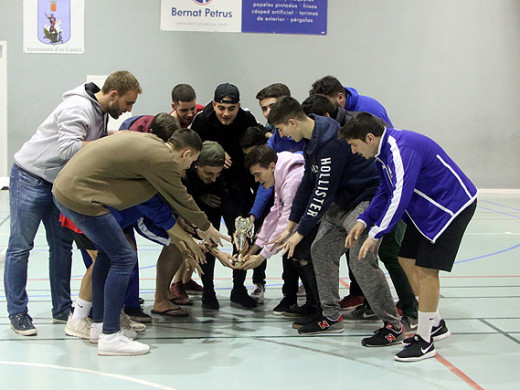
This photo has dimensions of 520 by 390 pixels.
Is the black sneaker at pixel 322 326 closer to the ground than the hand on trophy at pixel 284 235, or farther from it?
closer to the ground

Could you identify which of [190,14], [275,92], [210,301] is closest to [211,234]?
[210,301]

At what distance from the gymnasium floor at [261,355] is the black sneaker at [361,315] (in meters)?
0.11

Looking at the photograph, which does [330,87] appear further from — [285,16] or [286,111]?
[285,16]

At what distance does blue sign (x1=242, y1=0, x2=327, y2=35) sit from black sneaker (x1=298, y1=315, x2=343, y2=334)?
A: 25.9 ft

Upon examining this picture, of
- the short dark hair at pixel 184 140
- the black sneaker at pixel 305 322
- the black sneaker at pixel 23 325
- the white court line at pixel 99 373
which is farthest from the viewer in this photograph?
the black sneaker at pixel 305 322

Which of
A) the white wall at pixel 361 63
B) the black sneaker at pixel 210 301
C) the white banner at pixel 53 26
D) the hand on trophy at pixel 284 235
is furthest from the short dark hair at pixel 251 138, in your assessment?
the white banner at pixel 53 26

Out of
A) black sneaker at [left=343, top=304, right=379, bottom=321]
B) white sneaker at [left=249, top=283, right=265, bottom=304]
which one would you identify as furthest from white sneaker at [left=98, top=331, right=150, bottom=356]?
black sneaker at [left=343, top=304, right=379, bottom=321]

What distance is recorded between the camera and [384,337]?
12.9ft

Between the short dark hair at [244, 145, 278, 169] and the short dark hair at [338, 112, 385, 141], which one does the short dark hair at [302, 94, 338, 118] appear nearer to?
the short dark hair at [244, 145, 278, 169]

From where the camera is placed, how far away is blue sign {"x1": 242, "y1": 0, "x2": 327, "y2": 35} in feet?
36.7

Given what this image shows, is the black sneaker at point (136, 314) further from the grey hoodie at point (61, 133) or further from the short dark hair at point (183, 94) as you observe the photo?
the short dark hair at point (183, 94)

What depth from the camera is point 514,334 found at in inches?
162

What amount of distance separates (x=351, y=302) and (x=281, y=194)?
3.32 ft

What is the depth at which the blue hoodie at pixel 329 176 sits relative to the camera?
12.9 feet
